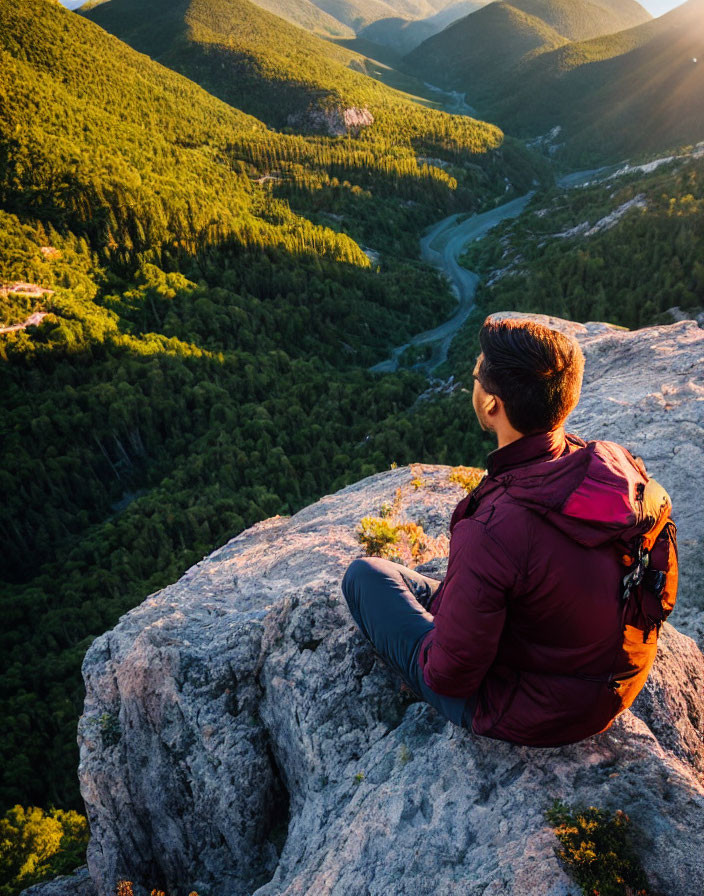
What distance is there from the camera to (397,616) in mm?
4004

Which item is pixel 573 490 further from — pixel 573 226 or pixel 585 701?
pixel 573 226

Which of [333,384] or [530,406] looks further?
[333,384]

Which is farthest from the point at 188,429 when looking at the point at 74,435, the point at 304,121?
the point at 304,121

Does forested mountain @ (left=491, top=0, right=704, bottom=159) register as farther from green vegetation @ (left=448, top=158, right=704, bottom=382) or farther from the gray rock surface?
the gray rock surface

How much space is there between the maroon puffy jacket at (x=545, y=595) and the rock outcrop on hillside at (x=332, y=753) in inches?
23.2

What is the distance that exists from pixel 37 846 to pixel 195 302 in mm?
48463

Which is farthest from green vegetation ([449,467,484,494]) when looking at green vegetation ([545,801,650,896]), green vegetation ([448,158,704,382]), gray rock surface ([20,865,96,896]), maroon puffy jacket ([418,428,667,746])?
green vegetation ([448,158,704,382])

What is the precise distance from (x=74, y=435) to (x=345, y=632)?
→ 4614 cm

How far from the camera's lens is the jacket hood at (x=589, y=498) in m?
2.26

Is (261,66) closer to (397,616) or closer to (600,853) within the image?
(397,616)

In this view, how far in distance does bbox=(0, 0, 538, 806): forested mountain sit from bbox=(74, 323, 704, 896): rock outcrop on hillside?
1600 cm

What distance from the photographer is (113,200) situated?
61.4 metres

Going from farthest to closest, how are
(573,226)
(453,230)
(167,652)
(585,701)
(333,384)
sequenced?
(453,230) < (573,226) < (333,384) < (167,652) < (585,701)

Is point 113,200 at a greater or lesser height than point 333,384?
greater
